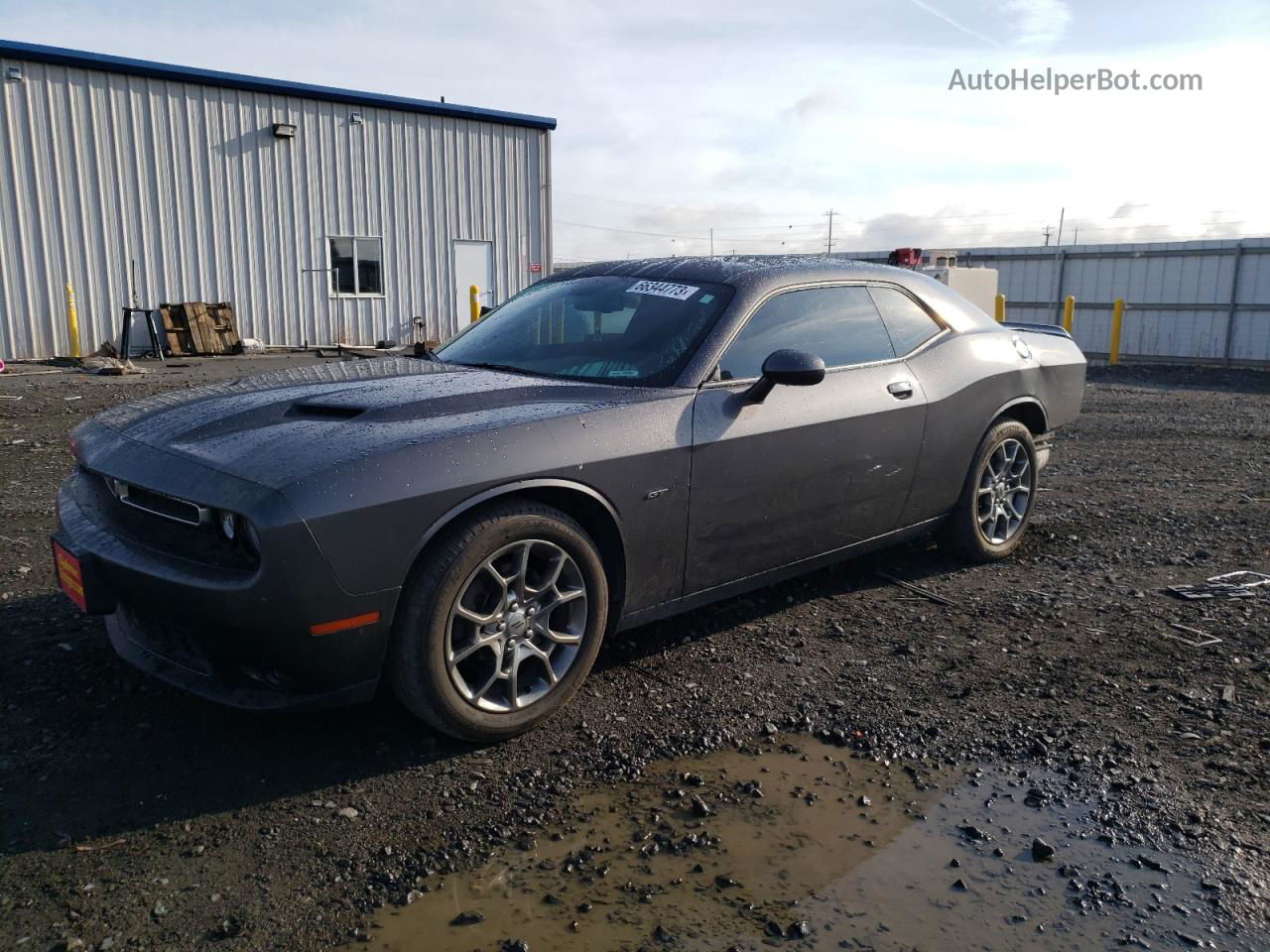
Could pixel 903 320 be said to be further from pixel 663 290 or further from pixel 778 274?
pixel 663 290

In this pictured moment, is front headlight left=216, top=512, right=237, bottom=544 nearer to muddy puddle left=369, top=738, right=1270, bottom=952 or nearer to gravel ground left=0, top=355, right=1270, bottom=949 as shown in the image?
gravel ground left=0, top=355, right=1270, bottom=949

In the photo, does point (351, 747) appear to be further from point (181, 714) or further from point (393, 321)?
point (393, 321)

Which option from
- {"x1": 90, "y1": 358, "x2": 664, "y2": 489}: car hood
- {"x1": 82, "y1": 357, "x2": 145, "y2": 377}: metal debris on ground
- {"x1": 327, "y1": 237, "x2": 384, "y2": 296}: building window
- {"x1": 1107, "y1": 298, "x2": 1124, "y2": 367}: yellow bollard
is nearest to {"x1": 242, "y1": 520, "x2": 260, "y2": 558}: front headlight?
{"x1": 90, "y1": 358, "x2": 664, "y2": 489}: car hood

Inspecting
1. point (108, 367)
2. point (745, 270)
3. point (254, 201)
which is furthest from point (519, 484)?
point (254, 201)

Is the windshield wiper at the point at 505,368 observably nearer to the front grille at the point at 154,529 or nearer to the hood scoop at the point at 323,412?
the hood scoop at the point at 323,412

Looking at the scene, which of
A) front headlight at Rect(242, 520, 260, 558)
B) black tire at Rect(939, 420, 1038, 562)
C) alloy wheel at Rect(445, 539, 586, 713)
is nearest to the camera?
front headlight at Rect(242, 520, 260, 558)

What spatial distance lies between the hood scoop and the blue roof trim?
1557cm

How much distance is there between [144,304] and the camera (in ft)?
55.0

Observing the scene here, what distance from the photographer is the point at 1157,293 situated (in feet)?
64.4

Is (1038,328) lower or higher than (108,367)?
higher

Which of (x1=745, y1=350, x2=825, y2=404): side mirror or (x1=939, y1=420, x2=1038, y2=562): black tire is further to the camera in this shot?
(x1=939, y1=420, x2=1038, y2=562): black tire

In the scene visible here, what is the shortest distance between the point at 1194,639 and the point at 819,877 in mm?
2465

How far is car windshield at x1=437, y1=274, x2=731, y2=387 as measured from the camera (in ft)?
12.2

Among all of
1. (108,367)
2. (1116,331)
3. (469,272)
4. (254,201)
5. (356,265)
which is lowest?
(108,367)
